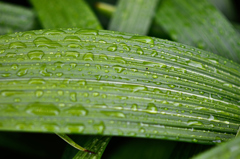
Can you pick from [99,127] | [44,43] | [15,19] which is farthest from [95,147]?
[15,19]

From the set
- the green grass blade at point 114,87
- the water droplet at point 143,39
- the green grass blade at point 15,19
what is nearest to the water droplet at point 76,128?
the green grass blade at point 114,87

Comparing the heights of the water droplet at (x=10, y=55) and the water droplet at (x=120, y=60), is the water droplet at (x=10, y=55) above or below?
below

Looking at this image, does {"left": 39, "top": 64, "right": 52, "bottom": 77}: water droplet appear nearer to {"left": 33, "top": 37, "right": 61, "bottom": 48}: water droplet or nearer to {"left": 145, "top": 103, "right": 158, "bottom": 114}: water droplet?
{"left": 33, "top": 37, "right": 61, "bottom": 48}: water droplet

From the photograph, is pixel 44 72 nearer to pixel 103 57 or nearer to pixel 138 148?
pixel 103 57

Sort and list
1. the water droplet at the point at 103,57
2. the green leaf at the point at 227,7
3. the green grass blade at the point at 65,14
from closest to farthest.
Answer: the water droplet at the point at 103,57
the green grass blade at the point at 65,14
the green leaf at the point at 227,7

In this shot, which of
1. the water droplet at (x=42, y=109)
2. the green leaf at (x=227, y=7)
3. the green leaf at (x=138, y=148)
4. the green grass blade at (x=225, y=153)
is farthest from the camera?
the green leaf at (x=227, y=7)

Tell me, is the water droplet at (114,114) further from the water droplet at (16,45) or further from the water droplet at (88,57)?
the water droplet at (16,45)

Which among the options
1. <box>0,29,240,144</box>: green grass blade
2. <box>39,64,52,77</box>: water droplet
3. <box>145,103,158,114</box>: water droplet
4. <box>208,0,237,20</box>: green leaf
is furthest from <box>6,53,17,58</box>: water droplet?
<box>208,0,237,20</box>: green leaf
